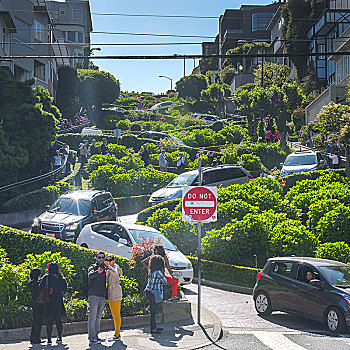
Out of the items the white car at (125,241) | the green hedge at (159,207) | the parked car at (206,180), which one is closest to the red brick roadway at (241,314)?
the white car at (125,241)

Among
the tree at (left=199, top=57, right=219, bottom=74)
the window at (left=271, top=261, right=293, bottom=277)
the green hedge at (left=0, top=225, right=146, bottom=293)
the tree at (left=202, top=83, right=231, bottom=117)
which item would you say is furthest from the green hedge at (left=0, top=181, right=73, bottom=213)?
the tree at (left=199, top=57, right=219, bottom=74)

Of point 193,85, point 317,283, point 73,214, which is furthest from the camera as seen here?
point 193,85

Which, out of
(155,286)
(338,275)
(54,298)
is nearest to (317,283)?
(338,275)

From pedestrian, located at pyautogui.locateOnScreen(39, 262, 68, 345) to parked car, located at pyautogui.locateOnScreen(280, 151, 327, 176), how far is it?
72.3 feet

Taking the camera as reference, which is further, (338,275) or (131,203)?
(131,203)

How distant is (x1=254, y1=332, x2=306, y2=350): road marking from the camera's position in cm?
1065

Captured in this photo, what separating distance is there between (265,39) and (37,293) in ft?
360

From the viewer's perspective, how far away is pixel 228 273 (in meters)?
17.1

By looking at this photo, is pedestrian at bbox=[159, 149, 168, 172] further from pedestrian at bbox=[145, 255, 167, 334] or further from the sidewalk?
pedestrian at bbox=[145, 255, 167, 334]

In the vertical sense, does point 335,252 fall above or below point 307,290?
above

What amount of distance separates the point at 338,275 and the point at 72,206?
11.0m

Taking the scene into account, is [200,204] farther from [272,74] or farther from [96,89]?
[96,89]

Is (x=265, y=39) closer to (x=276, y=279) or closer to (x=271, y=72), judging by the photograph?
(x=271, y=72)

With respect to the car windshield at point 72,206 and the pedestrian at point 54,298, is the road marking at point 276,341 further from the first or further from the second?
the car windshield at point 72,206
